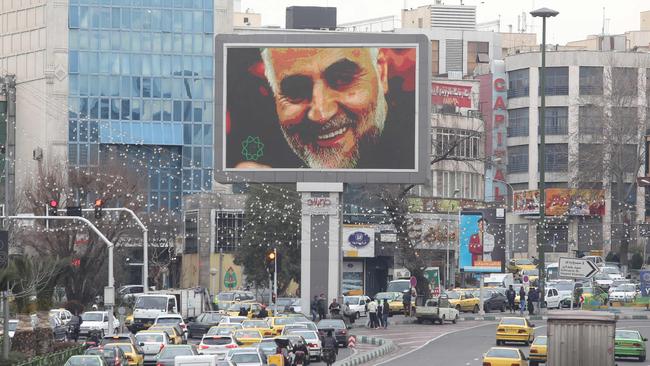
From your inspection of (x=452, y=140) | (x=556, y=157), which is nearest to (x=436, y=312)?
(x=452, y=140)

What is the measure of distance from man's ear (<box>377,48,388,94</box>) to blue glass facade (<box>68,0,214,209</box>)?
50518 millimetres

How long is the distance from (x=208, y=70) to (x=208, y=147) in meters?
6.02

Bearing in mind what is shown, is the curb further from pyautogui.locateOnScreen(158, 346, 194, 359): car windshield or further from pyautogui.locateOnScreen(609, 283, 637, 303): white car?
pyautogui.locateOnScreen(609, 283, 637, 303): white car

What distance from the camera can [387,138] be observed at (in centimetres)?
7612

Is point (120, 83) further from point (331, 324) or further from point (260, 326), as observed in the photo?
point (260, 326)

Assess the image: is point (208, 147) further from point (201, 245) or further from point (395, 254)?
point (395, 254)

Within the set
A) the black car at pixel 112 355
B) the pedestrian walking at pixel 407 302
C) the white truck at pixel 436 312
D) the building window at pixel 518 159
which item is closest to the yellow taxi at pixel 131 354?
the black car at pixel 112 355

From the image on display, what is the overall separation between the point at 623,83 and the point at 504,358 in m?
78.4

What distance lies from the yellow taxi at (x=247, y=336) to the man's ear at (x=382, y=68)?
21317mm

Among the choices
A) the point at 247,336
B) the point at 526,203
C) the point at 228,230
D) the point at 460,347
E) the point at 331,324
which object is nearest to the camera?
the point at 247,336

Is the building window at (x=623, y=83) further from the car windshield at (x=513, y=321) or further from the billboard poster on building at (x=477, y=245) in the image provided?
the car windshield at (x=513, y=321)

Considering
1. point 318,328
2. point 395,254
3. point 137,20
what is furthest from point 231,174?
point 137,20

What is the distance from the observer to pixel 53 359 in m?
48.0

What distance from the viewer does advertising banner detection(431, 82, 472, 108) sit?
12900 cm
